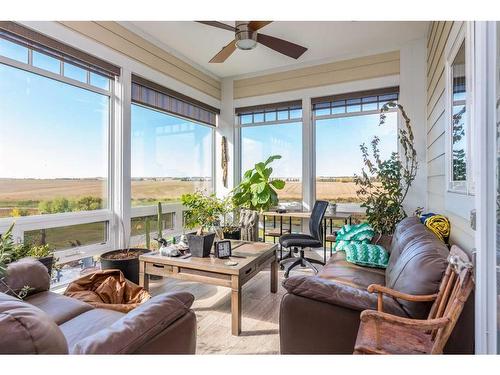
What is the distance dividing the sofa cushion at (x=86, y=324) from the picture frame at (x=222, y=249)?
106 cm

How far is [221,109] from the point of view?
17.8 ft

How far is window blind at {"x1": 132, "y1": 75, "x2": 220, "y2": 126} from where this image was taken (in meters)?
3.77

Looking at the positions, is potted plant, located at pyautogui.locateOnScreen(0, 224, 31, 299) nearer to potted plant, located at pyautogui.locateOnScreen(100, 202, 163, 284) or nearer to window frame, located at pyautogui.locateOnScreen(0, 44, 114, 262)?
window frame, located at pyautogui.locateOnScreen(0, 44, 114, 262)

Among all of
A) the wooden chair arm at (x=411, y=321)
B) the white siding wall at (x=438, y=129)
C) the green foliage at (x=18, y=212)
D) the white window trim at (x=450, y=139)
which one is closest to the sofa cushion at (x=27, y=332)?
the wooden chair arm at (x=411, y=321)

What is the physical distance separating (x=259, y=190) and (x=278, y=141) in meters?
1.10

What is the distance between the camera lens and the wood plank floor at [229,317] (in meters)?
2.10

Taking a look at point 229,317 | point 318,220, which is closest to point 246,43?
point 318,220

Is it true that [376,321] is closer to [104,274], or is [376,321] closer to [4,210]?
[104,274]

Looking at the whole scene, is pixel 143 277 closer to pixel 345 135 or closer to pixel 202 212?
pixel 202 212

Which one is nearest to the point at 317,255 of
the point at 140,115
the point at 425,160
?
the point at 425,160

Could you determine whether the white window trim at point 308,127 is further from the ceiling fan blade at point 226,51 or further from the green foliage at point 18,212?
the green foliage at point 18,212

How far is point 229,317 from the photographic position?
2.56 meters

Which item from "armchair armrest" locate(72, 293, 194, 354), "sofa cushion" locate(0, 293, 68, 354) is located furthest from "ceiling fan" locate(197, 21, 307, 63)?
"sofa cushion" locate(0, 293, 68, 354)
